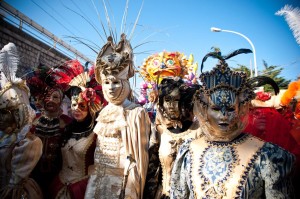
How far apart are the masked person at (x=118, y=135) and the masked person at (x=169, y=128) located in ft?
0.55

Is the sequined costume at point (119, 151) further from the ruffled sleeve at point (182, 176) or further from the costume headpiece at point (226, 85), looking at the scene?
the costume headpiece at point (226, 85)

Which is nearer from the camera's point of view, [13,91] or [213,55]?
[213,55]

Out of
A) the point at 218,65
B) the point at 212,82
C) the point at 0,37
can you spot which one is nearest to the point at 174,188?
the point at 212,82

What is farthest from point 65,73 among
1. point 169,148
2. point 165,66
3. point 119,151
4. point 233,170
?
point 233,170

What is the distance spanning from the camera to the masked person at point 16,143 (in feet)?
11.1

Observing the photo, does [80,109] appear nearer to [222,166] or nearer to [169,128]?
[169,128]

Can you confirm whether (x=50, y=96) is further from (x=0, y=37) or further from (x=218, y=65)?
(x=0, y=37)

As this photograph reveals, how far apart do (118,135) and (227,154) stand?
1.51m

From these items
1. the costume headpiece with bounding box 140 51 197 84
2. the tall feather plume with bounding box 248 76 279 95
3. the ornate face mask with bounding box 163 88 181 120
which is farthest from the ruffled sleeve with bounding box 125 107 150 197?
the costume headpiece with bounding box 140 51 197 84

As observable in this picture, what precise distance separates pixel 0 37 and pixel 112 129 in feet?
20.4

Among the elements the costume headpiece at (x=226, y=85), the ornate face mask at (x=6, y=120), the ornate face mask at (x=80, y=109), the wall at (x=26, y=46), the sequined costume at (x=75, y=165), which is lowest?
the sequined costume at (x=75, y=165)

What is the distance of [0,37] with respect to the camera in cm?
798

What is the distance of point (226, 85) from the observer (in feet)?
7.34

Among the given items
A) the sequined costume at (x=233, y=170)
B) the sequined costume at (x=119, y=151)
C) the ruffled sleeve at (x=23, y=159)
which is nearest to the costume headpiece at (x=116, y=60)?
the sequined costume at (x=119, y=151)
